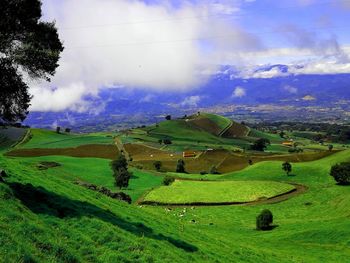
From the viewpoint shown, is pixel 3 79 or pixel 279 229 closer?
pixel 3 79

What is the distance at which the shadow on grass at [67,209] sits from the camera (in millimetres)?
27828

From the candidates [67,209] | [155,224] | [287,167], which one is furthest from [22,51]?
[287,167]

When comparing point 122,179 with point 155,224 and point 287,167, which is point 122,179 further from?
point 155,224

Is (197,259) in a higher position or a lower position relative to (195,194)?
higher

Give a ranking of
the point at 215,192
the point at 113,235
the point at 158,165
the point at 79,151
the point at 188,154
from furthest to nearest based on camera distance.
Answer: the point at 188,154
the point at 79,151
the point at 158,165
the point at 215,192
the point at 113,235

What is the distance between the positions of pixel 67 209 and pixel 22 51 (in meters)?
12.4

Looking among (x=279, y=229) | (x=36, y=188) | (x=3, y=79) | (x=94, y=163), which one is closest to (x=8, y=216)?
(x=36, y=188)

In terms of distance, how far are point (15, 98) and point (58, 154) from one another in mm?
148984

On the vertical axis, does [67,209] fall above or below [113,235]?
above

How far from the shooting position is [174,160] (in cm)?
17300

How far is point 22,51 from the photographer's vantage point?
31625 millimetres

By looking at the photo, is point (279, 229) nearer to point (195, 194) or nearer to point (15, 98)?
point (195, 194)

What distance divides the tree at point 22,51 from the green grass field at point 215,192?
7292 centimetres

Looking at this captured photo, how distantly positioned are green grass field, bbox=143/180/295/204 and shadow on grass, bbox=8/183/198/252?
69.6 m
